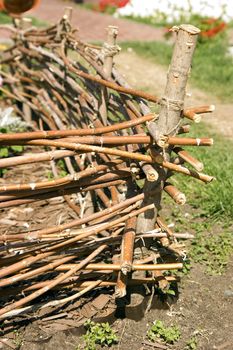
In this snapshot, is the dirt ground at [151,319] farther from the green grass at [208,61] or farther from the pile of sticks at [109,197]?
the green grass at [208,61]

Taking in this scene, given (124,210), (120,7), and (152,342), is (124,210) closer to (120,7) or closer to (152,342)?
(152,342)

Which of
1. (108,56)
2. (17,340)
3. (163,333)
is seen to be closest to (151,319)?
(163,333)

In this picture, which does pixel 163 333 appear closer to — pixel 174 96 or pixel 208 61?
pixel 174 96

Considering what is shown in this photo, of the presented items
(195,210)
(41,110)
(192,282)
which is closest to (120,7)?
(41,110)

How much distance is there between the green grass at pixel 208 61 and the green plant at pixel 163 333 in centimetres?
399

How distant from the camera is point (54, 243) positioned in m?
2.30

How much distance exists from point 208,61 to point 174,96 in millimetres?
5308

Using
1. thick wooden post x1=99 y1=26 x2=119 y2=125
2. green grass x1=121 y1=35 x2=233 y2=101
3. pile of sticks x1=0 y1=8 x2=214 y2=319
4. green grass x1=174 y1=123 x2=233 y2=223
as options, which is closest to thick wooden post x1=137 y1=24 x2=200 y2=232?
pile of sticks x1=0 y1=8 x2=214 y2=319

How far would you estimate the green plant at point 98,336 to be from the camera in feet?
7.65

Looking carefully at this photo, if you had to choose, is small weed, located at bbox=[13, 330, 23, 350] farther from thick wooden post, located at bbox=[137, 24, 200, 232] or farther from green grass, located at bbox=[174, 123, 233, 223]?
green grass, located at bbox=[174, 123, 233, 223]

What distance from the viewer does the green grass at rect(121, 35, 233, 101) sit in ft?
20.7

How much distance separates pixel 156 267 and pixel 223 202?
1.24 m

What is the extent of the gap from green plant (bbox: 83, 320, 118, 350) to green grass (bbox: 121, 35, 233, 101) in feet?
13.5

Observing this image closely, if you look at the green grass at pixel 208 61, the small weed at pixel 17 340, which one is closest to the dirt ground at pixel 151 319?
the small weed at pixel 17 340
